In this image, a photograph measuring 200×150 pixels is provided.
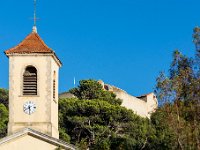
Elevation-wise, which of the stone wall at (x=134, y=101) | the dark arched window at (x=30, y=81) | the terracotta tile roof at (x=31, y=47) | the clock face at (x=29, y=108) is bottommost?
the clock face at (x=29, y=108)

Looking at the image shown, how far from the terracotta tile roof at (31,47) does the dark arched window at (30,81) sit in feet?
3.21

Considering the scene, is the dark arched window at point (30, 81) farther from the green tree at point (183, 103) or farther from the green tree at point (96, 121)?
the green tree at point (96, 121)

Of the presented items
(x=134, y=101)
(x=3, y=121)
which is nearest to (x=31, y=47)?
(x=3, y=121)

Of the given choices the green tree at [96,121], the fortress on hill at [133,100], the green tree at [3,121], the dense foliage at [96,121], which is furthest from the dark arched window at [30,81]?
the fortress on hill at [133,100]

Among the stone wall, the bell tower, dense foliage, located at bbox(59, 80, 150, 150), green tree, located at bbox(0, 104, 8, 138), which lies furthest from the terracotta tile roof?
the stone wall

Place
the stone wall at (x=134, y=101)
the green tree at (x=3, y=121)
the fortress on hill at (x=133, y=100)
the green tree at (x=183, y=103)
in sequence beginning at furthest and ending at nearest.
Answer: the stone wall at (x=134, y=101) < the fortress on hill at (x=133, y=100) < the green tree at (x=3, y=121) < the green tree at (x=183, y=103)

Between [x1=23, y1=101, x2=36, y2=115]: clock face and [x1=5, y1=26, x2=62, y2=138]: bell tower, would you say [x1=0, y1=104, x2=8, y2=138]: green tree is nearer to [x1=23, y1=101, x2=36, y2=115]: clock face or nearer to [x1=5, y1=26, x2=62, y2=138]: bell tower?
[x1=5, y1=26, x2=62, y2=138]: bell tower

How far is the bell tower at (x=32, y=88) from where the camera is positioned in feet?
126

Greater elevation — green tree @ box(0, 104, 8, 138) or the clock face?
green tree @ box(0, 104, 8, 138)

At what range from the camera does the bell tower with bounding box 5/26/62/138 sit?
1516 inches

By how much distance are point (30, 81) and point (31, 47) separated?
6.26 ft

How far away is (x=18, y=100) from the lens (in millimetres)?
38875

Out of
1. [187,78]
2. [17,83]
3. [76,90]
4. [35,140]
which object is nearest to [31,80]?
[17,83]

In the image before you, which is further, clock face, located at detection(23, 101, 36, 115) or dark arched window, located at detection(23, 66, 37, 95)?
dark arched window, located at detection(23, 66, 37, 95)
